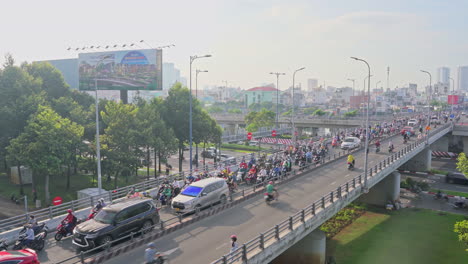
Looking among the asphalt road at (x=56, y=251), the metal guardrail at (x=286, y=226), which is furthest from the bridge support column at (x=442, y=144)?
the asphalt road at (x=56, y=251)

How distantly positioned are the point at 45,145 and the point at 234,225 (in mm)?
19914

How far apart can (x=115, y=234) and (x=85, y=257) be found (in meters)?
1.45

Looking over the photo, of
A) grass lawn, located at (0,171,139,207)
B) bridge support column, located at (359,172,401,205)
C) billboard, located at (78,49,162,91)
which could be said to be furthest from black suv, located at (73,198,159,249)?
billboard, located at (78,49,162,91)

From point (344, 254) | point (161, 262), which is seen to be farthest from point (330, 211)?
point (161, 262)

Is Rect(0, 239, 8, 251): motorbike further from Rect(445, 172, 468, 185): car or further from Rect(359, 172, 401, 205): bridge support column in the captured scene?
Rect(445, 172, 468, 185): car

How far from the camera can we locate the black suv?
1564 centimetres

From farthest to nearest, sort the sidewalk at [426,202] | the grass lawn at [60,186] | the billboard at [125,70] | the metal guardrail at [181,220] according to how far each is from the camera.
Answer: the billboard at [125,70]
the sidewalk at [426,202]
the grass lawn at [60,186]
the metal guardrail at [181,220]

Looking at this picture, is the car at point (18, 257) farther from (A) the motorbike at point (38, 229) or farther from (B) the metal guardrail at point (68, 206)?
(B) the metal guardrail at point (68, 206)

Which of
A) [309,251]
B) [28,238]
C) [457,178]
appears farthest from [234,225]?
[457,178]

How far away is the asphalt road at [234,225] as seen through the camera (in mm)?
16047

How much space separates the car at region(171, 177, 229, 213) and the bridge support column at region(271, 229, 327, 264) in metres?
5.42

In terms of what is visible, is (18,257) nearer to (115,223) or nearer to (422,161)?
(115,223)

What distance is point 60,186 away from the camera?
39469mm

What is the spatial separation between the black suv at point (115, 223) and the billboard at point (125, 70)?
31754 mm
